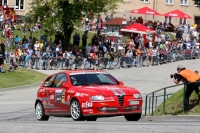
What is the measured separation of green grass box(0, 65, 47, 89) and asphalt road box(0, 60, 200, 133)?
0.79 meters

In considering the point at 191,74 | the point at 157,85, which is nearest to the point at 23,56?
the point at 157,85

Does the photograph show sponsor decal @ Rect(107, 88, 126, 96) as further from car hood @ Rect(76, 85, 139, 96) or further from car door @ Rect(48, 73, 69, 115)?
car door @ Rect(48, 73, 69, 115)

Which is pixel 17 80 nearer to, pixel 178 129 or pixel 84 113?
pixel 84 113

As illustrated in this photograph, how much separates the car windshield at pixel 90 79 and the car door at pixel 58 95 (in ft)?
1.14

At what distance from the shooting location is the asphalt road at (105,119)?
13.2 m

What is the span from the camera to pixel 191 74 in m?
19.1

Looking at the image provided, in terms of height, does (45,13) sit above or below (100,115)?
above

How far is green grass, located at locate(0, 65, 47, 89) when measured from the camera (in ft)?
111

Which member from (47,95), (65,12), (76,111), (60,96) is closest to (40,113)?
(47,95)

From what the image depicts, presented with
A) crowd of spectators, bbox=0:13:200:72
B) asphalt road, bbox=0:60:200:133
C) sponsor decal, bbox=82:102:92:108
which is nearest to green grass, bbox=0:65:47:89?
crowd of spectators, bbox=0:13:200:72

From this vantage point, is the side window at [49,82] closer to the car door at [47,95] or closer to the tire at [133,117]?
the car door at [47,95]

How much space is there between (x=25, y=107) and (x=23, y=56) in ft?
43.7

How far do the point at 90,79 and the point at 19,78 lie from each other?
1751cm

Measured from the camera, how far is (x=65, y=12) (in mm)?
47281
